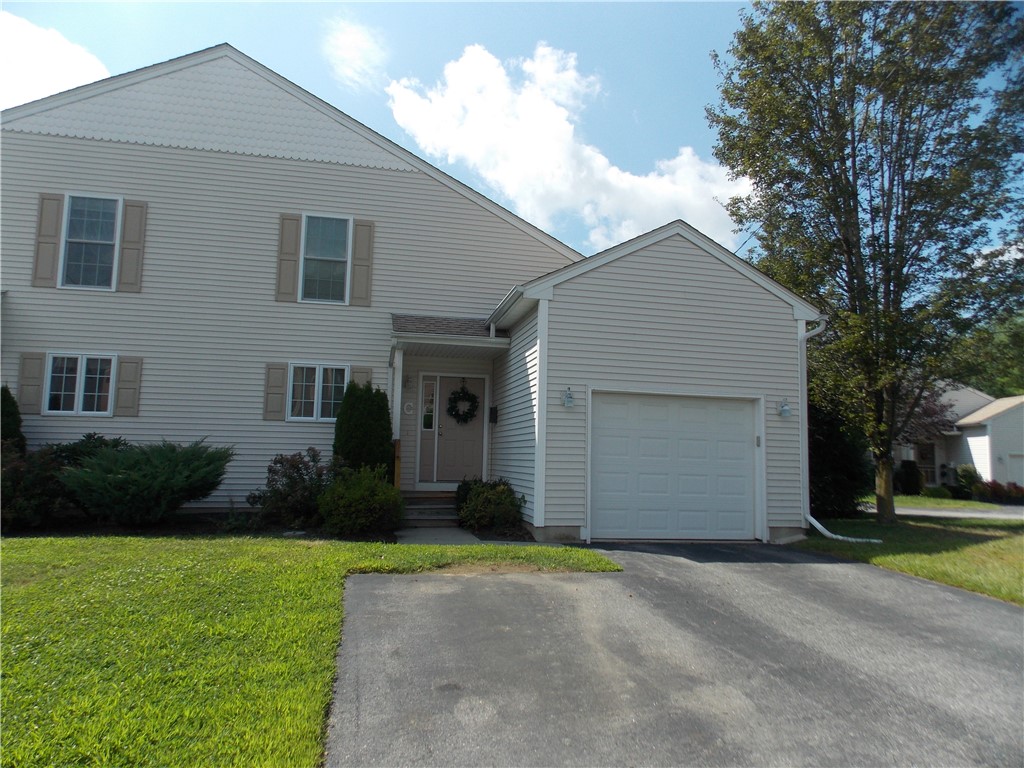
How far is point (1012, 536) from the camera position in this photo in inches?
373

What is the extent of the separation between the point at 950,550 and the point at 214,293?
1235 centimetres

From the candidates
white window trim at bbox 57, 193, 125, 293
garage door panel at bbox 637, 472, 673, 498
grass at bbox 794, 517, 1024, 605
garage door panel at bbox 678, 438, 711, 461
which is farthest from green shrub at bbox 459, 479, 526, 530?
white window trim at bbox 57, 193, 125, 293

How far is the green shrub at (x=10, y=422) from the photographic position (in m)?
10.5

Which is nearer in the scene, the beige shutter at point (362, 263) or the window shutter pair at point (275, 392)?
the window shutter pair at point (275, 392)

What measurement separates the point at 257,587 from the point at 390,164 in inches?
371

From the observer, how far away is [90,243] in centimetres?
1205

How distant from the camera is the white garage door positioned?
1004 cm

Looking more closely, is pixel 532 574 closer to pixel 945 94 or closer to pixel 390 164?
pixel 390 164

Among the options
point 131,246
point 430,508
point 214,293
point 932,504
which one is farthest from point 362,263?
point 932,504

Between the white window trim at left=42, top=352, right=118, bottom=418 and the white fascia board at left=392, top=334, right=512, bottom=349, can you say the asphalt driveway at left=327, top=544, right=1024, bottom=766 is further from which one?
the white window trim at left=42, top=352, right=118, bottom=418

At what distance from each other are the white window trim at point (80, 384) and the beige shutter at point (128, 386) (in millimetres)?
66

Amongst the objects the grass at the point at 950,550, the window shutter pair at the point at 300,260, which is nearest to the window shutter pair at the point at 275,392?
the window shutter pair at the point at 300,260

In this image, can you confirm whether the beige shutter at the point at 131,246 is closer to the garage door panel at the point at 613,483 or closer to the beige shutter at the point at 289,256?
the beige shutter at the point at 289,256

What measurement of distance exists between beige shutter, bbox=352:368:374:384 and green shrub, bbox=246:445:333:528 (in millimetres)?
2142
